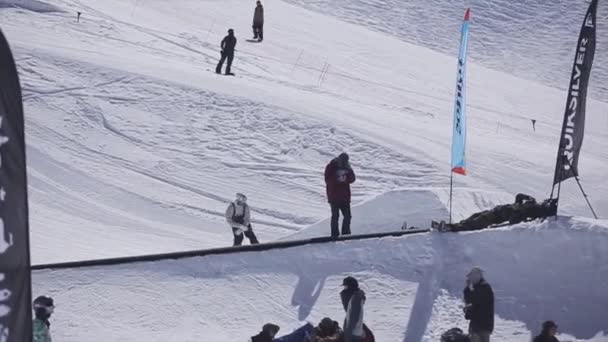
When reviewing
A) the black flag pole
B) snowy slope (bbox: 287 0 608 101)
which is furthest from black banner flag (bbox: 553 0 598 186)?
snowy slope (bbox: 287 0 608 101)

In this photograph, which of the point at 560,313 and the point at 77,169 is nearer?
the point at 560,313

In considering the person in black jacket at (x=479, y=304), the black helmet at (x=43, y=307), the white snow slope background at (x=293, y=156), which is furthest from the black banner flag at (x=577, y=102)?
→ the black helmet at (x=43, y=307)

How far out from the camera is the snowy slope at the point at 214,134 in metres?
17.1

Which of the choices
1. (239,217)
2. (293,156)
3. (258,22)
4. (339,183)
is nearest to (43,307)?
(339,183)

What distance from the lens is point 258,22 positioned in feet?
100

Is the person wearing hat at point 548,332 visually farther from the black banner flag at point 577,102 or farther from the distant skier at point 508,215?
the black banner flag at point 577,102

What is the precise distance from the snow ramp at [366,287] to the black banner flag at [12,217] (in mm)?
5689

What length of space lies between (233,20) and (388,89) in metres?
8.30

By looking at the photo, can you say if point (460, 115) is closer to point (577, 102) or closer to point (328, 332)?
point (577, 102)

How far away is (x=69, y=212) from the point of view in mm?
16750

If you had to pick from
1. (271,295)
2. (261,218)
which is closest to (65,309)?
(271,295)

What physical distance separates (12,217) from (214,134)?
51.5 ft

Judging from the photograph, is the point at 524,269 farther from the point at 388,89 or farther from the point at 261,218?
the point at 388,89

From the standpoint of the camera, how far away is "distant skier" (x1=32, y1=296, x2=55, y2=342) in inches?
296
